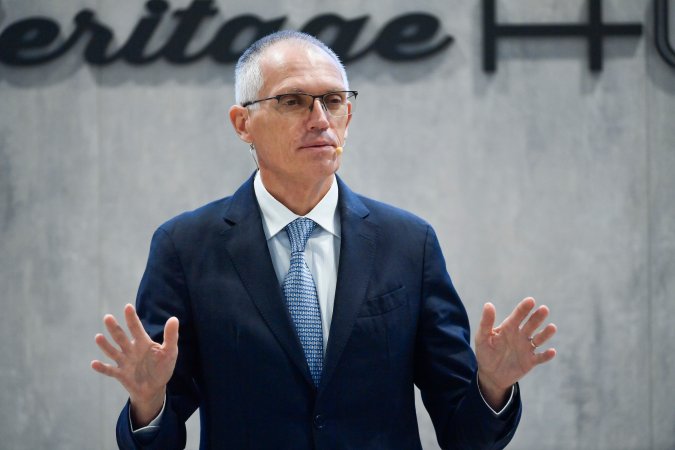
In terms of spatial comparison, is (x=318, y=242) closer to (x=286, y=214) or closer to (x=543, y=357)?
(x=286, y=214)

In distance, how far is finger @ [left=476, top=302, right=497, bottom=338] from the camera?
156cm

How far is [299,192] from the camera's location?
1825mm

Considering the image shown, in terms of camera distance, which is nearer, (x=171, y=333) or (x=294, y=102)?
(x=171, y=333)

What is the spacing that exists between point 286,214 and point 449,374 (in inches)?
19.5

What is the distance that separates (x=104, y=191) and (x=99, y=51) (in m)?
0.76

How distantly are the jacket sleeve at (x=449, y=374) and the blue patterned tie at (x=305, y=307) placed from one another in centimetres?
24

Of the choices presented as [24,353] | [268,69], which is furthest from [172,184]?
[268,69]

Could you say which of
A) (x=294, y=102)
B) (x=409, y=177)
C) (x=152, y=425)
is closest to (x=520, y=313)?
(x=294, y=102)

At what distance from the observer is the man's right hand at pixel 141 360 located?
1.53 m

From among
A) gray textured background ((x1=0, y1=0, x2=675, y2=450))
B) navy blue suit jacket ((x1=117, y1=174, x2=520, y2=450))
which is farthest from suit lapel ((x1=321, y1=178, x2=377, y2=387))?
gray textured background ((x1=0, y1=0, x2=675, y2=450))

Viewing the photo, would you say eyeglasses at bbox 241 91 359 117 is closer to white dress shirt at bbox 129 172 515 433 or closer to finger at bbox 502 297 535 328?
white dress shirt at bbox 129 172 515 433

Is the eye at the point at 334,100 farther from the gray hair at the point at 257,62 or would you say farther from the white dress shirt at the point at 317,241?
the white dress shirt at the point at 317,241

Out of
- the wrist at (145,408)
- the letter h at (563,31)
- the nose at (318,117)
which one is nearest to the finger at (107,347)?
the wrist at (145,408)

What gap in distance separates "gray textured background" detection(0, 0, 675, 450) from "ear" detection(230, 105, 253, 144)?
2586 millimetres
